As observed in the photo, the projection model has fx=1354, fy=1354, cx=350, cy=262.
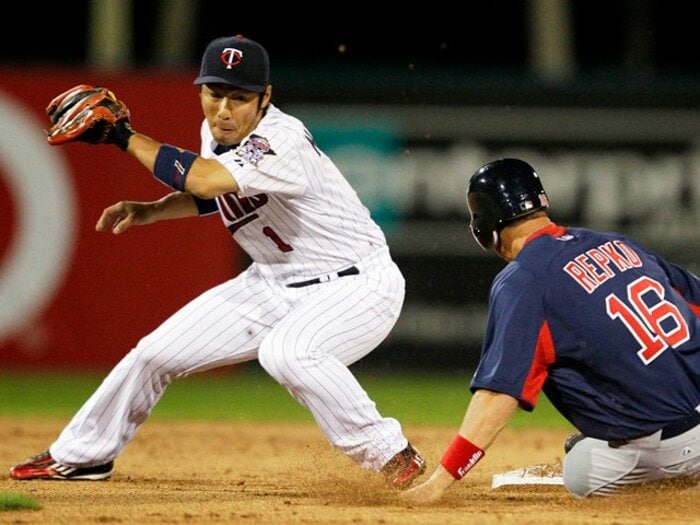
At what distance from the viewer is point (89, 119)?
5.36m

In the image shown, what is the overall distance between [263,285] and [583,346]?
5.70 feet

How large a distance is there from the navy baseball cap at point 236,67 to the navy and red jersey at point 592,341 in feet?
4.75

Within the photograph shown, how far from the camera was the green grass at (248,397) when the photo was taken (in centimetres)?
932

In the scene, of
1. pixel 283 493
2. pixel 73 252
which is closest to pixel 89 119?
pixel 283 493

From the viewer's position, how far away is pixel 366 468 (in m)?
5.66

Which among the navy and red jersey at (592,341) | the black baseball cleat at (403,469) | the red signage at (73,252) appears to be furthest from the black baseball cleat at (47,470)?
the red signage at (73,252)

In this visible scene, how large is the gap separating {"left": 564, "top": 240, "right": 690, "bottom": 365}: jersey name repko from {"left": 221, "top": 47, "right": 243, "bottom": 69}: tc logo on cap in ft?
5.59

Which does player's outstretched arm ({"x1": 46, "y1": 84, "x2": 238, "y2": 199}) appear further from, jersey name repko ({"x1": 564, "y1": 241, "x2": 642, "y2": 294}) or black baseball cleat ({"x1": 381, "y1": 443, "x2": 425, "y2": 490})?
jersey name repko ({"x1": 564, "y1": 241, "x2": 642, "y2": 294})

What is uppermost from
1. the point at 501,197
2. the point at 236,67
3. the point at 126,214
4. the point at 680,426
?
the point at 236,67

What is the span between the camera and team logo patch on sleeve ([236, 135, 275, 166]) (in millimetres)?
5469

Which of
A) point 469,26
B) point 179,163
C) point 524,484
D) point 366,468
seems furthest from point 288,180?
point 469,26

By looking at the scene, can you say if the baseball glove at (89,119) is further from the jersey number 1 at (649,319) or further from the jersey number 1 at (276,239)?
the jersey number 1 at (649,319)

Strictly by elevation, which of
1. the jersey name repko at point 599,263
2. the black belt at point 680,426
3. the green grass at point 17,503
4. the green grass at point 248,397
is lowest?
the green grass at point 248,397

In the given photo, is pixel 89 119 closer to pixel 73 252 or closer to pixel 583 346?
pixel 583 346
